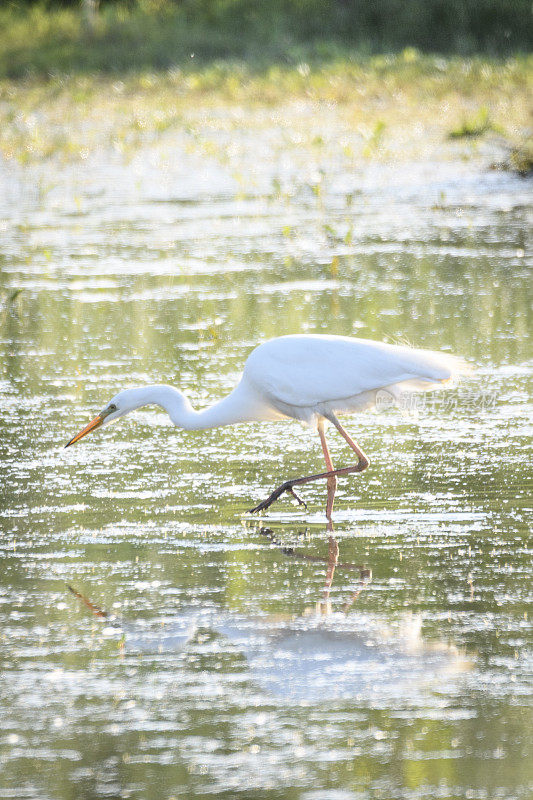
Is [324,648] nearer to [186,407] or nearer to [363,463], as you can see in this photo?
[363,463]

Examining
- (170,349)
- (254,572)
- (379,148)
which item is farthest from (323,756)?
(379,148)

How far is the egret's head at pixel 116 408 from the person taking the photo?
6539 mm

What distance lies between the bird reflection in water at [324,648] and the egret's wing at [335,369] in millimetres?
1519

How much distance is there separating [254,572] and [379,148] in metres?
13.4

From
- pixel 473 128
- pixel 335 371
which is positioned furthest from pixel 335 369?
pixel 473 128

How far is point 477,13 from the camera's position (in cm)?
3288

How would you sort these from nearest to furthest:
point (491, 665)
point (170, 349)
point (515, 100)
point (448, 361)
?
point (491, 665) < point (448, 361) < point (170, 349) < point (515, 100)

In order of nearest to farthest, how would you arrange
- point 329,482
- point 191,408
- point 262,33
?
point 329,482 → point 191,408 → point 262,33

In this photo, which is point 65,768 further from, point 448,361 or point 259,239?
point 259,239

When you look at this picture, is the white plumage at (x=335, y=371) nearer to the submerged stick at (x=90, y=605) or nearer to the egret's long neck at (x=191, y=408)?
the egret's long neck at (x=191, y=408)

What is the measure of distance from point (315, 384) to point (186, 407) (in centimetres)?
61

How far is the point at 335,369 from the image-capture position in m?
6.47

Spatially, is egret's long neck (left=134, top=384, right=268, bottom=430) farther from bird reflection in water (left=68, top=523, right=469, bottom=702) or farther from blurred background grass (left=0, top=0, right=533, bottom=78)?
blurred background grass (left=0, top=0, right=533, bottom=78)

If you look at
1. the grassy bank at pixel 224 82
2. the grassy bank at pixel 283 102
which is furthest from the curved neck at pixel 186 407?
the grassy bank at pixel 283 102
